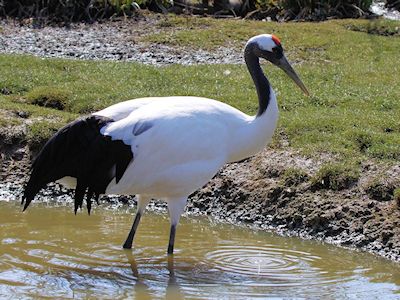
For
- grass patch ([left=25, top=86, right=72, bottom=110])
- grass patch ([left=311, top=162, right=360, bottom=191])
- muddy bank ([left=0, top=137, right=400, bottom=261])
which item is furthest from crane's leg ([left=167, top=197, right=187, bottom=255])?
grass patch ([left=25, top=86, right=72, bottom=110])

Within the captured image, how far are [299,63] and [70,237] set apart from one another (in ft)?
20.7

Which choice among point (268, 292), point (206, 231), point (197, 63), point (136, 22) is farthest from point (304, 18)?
point (268, 292)

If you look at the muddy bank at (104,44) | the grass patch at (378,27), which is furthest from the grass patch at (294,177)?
the grass patch at (378,27)

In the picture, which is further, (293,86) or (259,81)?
(293,86)

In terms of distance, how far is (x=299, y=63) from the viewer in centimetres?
1410

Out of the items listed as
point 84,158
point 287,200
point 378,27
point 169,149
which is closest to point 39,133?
point 84,158

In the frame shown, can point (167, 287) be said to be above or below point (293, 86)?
below

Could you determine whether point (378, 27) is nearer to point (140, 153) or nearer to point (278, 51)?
point (278, 51)

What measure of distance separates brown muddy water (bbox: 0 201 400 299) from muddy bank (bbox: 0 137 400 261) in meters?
0.18

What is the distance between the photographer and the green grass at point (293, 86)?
10078mm

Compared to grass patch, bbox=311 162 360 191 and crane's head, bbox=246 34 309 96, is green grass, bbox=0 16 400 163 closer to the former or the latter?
grass patch, bbox=311 162 360 191

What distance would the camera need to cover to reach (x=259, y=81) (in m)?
8.40

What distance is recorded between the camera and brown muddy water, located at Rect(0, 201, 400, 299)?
725 cm

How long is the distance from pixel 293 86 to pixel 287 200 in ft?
10.7
